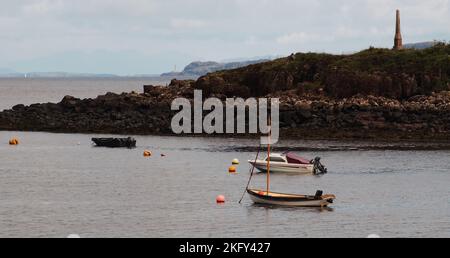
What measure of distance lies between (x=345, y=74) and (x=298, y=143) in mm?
22047

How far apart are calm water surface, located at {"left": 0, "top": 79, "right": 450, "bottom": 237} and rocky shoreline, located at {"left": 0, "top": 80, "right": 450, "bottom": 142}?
6076 mm

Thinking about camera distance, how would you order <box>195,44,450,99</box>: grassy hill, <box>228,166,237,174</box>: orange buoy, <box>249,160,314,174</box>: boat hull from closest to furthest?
<box>249,160,314,174</box>: boat hull < <box>228,166,237,174</box>: orange buoy < <box>195,44,450,99</box>: grassy hill

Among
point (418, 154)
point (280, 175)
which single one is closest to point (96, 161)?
point (280, 175)

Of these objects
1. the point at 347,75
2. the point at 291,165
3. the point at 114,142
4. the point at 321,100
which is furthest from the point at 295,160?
the point at 347,75

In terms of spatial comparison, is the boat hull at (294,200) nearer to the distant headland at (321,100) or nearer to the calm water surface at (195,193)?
the calm water surface at (195,193)

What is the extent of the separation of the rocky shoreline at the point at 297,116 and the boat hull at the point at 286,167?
21452 millimetres

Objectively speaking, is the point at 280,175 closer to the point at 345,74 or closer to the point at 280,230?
the point at 280,230

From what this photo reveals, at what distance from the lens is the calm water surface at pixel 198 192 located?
166 feet

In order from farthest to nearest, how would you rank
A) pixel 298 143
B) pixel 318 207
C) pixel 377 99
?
pixel 377 99 < pixel 298 143 < pixel 318 207

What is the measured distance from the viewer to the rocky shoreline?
9569 centimetres

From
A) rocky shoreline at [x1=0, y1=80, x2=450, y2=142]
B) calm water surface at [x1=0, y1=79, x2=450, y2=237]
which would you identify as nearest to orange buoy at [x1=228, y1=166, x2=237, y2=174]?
calm water surface at [x1=0, y1=79, x2=450, y2=237]

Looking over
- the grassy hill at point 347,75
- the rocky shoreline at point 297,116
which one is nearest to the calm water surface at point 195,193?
the rocky shoreline at point 297,116

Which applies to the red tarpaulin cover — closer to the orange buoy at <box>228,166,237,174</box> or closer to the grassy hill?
the orange buoy at <box>228,166,237,174</box>

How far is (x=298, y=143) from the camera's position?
91875 mm
